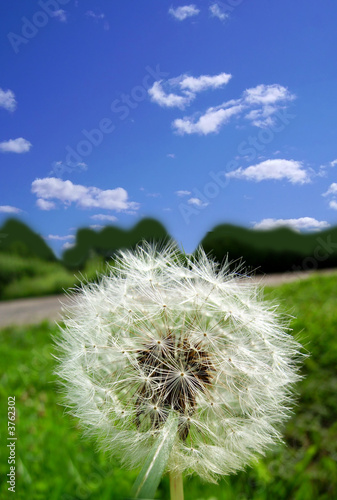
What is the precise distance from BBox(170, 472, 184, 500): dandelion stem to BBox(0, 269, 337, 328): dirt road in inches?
312

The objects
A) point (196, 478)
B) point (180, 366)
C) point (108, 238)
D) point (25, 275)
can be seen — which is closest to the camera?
point (180, 366)

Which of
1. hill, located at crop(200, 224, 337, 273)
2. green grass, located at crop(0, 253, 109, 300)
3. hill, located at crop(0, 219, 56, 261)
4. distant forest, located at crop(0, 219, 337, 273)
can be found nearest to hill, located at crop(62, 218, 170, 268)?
distant forest, located at crop(0, 219, 337, 273)

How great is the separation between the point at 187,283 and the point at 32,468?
Result: 2.42m

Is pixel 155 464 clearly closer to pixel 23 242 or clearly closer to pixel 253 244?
pixel 253 244

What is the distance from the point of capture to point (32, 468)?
3.09 metres

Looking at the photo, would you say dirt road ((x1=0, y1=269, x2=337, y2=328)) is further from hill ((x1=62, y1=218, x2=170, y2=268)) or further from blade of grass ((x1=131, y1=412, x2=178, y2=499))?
blade of grass ((x1=131, y1=412, x2=178, y2=499))

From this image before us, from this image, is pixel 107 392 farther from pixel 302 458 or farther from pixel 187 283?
pixel 302 458

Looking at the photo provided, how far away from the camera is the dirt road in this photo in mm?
9250

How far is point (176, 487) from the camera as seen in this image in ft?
3.17

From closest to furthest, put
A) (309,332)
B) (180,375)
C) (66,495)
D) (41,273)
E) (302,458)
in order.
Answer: (180,375) → (66,495) → (302,458) → (309,332) → (41,273)

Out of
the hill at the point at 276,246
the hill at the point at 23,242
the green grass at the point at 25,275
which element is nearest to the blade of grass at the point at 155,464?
the hill at the point at 276,246

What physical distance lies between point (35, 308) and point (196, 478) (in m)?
8.84

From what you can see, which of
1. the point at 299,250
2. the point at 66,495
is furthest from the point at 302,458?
the point at 299,250

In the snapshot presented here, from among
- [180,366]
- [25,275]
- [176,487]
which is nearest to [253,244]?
[180,366]
